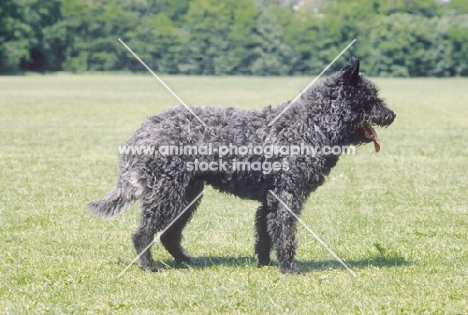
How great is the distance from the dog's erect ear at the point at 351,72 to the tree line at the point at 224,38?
61.5 m

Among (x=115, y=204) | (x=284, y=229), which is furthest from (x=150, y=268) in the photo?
(x=284, y=229)

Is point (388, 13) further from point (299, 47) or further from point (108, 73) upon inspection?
point (108, 73)

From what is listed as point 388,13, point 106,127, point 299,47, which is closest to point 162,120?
point 106,127

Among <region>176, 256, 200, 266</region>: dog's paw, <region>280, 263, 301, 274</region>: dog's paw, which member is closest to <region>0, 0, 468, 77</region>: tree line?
<region>176, 256, 200, 266</region>: dog's paw

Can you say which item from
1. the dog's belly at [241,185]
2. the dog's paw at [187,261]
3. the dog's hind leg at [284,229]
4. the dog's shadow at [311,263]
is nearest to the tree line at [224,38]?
the dog's shadow at [311,263]

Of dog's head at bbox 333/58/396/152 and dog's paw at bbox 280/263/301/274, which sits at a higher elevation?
dog's head at bbox 333/58/396/152

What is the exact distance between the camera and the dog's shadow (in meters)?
7.22

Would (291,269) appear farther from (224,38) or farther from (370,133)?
(224,38)

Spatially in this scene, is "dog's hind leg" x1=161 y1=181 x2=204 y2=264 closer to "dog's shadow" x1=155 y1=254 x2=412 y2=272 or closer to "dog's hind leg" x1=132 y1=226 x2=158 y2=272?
"dog's shadow" x1=155 y1=254 x2=412 y2=272

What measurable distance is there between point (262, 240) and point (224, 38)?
66.6 metres

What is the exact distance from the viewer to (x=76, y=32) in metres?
74.6

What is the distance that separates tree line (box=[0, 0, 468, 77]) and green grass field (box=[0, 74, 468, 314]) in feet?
182

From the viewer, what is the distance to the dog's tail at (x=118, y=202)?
22.6ft

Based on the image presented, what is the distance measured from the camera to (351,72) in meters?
6.86
